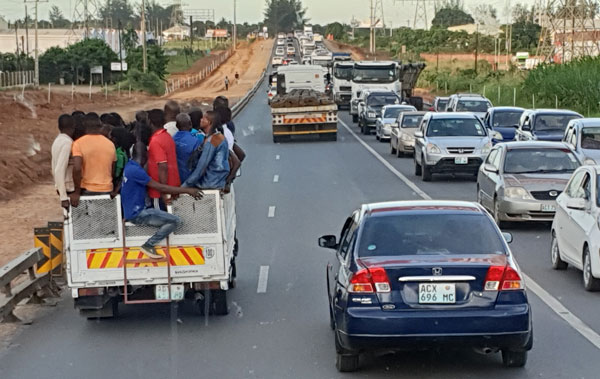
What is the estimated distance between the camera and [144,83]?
95438 millimetres

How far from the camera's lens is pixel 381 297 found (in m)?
8.59

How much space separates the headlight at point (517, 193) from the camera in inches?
723

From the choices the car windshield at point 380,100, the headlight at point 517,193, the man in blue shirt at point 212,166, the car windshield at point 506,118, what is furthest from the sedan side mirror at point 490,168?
the car windshield at point 380,100

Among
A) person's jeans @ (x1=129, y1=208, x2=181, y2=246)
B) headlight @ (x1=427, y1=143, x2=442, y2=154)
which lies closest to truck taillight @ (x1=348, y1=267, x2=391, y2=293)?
person's jeans @ (x1=129, y1=208, x2=181, y2=246)

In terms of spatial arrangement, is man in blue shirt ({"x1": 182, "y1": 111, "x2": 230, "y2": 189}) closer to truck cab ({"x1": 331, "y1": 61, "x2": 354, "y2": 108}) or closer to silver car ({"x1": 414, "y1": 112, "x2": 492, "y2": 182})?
silver car ({"x1": 414, "y1": 112, "x2": 492, "y2": 182})

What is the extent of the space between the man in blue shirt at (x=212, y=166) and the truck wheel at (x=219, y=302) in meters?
1.16

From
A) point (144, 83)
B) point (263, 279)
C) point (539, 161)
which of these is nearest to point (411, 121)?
point (539, 161)

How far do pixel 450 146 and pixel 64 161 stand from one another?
17.3m

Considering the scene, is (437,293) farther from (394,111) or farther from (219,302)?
(394,111)

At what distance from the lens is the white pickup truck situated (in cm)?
1122

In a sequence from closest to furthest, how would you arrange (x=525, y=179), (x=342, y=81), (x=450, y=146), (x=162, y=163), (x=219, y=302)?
(x=162, y=163) → (x=219, y=302) → (x=525, y=179) → (x=450, y=146) → (x=342, y=81)

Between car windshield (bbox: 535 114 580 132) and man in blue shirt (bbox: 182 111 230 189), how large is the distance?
18.5 m

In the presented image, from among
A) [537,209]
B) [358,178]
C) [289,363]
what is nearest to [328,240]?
[289,363]

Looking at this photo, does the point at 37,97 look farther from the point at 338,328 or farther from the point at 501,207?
the point at 338,328
